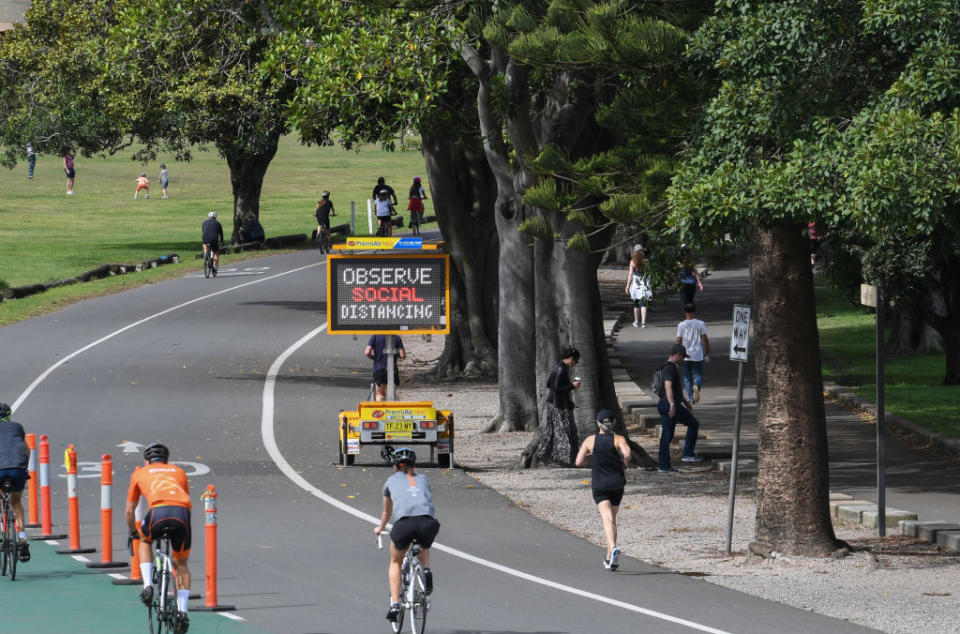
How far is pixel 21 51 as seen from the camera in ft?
122

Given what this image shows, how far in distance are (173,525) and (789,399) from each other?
23.9 ft

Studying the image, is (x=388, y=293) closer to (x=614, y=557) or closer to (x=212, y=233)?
(x=614, y=557)

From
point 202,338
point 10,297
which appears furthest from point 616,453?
point 10,297

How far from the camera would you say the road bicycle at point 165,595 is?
11266 millimetres

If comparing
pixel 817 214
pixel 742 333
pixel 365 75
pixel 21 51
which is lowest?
pixel 742 333

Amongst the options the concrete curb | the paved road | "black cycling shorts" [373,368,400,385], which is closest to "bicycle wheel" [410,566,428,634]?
the paved road

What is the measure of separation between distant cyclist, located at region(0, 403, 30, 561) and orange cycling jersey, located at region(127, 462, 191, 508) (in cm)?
308

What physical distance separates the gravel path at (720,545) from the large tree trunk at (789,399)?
355mm

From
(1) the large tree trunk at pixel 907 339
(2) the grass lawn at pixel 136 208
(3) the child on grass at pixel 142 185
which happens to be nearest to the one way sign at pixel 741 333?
(1) the large tree trunk at pixel 907 339

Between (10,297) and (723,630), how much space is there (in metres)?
32.3

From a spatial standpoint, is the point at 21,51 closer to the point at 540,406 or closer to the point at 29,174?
the point at 540,406

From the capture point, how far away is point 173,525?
37.5 feet

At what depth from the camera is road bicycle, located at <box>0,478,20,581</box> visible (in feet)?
47.0

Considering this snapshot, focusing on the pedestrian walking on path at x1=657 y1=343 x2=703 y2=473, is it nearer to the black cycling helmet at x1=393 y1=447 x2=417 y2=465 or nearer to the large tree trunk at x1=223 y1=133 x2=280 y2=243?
the black cycling helmet at x1=393 y1=447 x2=417 y2=465
